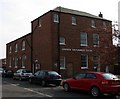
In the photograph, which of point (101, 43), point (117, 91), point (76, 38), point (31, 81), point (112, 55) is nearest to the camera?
point (117, 91)

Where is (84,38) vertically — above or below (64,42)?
above

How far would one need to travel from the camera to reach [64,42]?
36969 millimetres

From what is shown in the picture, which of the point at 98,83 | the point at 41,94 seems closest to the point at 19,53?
the point at 41,94

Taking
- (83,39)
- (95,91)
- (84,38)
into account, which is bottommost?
(95,91)

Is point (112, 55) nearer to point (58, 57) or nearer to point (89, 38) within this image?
point (58, 57)

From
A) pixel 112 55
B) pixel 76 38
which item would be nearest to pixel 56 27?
pixel 76 38

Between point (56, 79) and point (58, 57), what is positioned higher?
point (58, 57)

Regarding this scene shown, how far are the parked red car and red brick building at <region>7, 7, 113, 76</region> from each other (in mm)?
16649

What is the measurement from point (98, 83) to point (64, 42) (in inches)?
831

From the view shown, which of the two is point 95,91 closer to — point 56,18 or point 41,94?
point 41,94

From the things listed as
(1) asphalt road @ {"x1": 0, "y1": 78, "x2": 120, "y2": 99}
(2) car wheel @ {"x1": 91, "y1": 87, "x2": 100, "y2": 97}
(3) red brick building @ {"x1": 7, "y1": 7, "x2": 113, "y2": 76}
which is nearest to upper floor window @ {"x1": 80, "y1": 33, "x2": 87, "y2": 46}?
(3) red brick building @ {"x1": 7, "y1": 7, "x2": 113, "y2": 76}

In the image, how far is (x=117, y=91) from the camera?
52.5 feet

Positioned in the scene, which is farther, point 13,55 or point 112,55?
point 13,55

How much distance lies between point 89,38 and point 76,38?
101 inches
